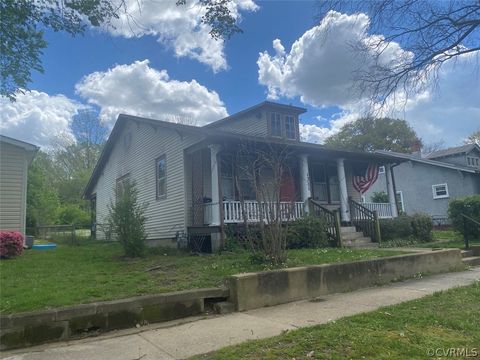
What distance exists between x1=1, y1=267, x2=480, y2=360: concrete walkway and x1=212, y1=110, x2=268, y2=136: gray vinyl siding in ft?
39.8

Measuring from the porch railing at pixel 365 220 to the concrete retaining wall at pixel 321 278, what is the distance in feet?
14.9

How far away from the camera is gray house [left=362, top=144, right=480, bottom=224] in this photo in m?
25.6

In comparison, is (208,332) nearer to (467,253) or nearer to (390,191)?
A: (467,253)

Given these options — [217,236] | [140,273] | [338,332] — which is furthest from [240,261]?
[338,332]

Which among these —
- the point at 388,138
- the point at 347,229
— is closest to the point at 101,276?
the point at 347,229

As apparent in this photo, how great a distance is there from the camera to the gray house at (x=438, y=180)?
25.6 m

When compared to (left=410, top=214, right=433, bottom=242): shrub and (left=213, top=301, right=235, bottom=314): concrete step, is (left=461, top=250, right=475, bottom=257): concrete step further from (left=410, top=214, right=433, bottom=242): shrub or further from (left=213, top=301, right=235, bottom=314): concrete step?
(left=213, top=301, right=235, bottom=314): concrete step

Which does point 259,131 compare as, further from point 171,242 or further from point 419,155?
point 419,155

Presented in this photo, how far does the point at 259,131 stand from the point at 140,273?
11550 mm

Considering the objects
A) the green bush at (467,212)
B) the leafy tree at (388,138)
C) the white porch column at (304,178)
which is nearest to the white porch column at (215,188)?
the white porch column at (304,178)

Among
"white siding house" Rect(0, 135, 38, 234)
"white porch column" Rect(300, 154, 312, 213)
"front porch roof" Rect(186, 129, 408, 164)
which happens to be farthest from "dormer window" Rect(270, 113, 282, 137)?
"white siding house" Rect(0, 135, 38, 234)

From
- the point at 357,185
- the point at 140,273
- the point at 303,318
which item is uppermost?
the point at 357,185

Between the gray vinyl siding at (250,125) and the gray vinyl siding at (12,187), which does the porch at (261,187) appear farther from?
the gray vinyl siding at (12,187)

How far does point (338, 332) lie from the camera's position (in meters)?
4.28
